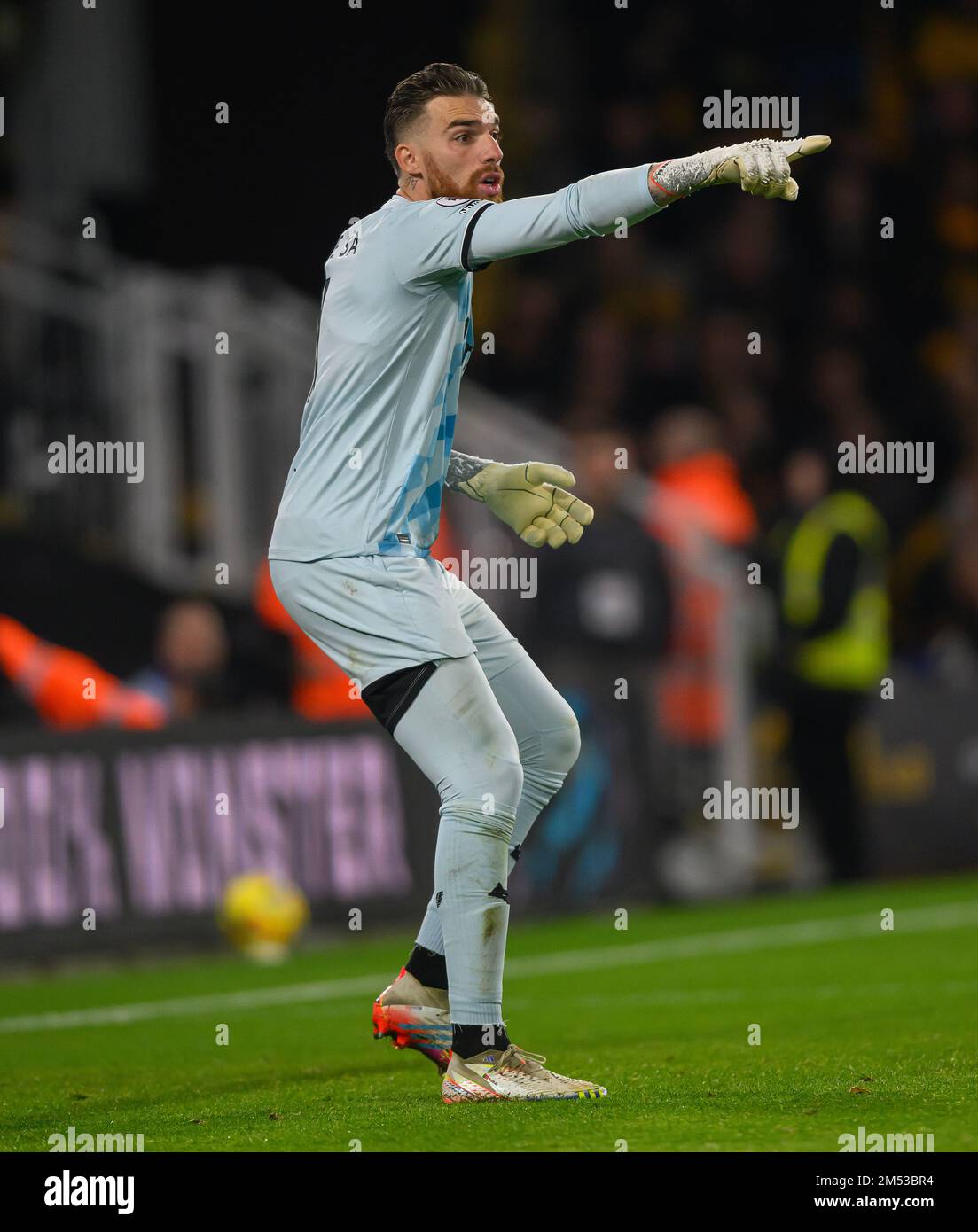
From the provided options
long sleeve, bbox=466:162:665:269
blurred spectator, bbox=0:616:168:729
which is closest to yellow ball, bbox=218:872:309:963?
blurred spectator, bbox=0:616:168:729

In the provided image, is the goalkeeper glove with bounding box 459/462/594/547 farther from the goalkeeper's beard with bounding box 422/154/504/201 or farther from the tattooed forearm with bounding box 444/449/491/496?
the goalkeeper's beard with bounding box 422/154/504/201

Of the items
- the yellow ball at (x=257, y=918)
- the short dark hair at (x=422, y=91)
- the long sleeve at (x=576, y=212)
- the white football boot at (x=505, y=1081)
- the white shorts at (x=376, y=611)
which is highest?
the short dark hair at (x=422, y=91)

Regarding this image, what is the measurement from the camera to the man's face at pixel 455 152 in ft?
18.2

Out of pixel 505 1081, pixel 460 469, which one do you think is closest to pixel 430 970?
pixel 505 1081

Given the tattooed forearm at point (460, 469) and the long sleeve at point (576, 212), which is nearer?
the long sleeve at point (576, 212)

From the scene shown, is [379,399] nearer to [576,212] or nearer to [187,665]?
[576,212]

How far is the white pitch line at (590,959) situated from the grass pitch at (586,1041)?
1.0 inches

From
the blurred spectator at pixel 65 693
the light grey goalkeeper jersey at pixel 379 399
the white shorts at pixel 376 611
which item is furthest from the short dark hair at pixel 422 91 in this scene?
the blurred spectator at pixel 65 693

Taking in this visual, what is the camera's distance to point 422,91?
5586 mm

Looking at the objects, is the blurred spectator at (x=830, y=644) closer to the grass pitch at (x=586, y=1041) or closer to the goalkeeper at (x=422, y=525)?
the grass pitch at (x=586, y=1041)

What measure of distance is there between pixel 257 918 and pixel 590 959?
5.57 feet

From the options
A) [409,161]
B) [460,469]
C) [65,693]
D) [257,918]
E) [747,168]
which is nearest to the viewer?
[747,168]

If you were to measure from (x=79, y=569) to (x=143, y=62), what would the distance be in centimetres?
559

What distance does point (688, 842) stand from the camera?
13.1m
